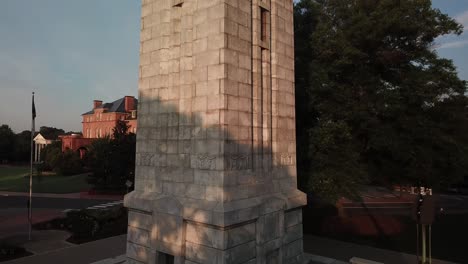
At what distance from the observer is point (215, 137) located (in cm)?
882

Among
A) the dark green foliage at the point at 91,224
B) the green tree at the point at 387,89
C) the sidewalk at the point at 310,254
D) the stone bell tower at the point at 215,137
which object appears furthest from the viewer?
the dark green foliage at the point at 91,224

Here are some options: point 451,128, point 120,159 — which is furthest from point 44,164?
point 451,128

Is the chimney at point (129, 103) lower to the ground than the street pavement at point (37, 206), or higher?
higher

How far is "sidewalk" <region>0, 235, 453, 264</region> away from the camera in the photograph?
48.3 ft

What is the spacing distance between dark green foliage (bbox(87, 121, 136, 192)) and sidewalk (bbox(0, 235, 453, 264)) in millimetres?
19003

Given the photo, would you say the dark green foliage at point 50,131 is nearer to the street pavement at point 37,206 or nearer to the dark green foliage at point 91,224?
the street pavement at point 37,206

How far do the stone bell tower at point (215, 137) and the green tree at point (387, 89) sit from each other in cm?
694

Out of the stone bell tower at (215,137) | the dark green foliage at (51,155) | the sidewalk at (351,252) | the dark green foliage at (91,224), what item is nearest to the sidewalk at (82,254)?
the dark green foliage at (91,224)

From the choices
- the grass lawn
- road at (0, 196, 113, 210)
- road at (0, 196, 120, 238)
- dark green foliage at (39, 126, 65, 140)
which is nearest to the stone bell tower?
road at (0, 196, 120, 238)

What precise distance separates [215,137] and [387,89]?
527 inches

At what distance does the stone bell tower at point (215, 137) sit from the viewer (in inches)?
350

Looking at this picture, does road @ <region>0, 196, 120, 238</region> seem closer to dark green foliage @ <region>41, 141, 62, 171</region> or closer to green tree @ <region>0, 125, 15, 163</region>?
dark green foliage @ <region>41, 141, 62, 171</region>

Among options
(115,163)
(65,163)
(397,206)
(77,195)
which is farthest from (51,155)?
(397,206)

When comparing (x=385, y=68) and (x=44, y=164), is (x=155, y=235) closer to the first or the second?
(x=385, y=68)
